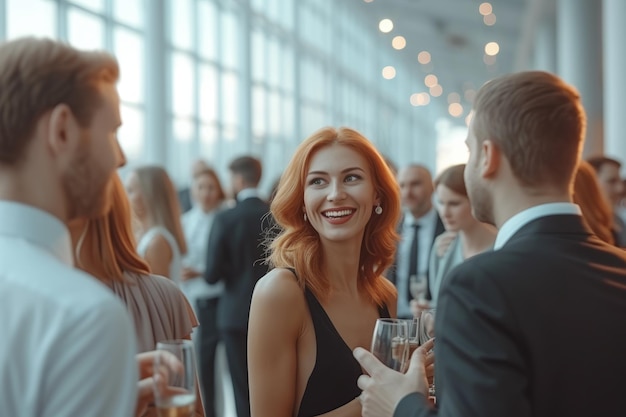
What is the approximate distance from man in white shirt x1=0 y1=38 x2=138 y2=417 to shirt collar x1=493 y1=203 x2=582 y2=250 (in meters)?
0.82

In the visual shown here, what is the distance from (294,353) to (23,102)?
4.61ft

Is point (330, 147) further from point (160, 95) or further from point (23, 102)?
point (160, 95)

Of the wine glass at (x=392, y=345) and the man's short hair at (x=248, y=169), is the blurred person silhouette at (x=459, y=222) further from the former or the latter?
the man's short hair at (x=248, y=169)

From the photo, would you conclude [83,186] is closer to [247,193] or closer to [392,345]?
[392,345]

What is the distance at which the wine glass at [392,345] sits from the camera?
2.06 metres

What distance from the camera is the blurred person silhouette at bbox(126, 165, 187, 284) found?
4394 millimetres

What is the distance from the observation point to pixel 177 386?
1.62 m

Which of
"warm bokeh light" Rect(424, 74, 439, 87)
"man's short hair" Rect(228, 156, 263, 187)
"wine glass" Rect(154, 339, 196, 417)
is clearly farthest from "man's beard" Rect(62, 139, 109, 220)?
"warm bokeh light" Rect(424, 74, 439, 87)

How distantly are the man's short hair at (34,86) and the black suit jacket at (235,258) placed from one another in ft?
14.5

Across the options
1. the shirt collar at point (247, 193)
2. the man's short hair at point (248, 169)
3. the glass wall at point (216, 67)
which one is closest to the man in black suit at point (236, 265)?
the shirt collar at point (247, 193)

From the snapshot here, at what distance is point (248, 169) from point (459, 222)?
8.83 feet

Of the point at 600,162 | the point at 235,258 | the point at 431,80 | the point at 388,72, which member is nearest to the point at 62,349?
the point at 235,258

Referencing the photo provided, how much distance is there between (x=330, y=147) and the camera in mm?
2834

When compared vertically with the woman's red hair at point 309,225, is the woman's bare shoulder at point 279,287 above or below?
below
